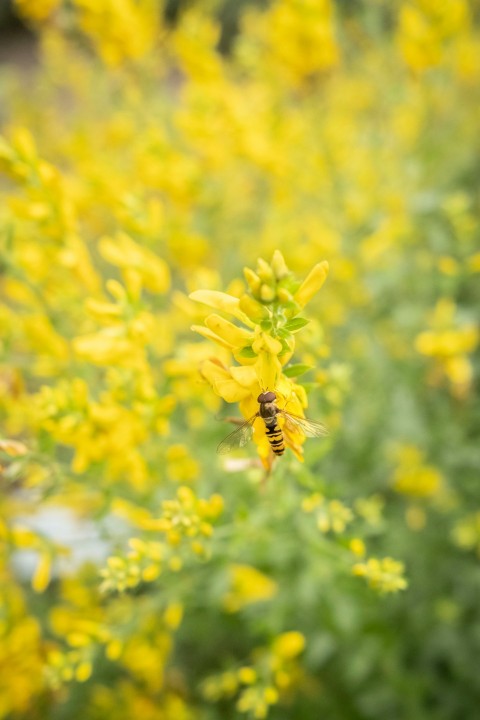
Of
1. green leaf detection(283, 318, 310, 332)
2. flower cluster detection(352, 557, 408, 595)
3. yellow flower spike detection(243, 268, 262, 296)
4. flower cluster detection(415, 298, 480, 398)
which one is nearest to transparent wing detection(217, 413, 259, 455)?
green leaf detection(283, 318, 310, 332)

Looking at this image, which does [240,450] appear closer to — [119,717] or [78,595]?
[78,595]

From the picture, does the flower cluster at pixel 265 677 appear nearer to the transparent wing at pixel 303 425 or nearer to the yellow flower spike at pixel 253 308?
the transparent wing at pixel 303 425

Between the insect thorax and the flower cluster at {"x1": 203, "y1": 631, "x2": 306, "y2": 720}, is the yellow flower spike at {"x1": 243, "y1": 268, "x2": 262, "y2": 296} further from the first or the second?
the flower cluster at {"x1": 203, "y1": 631, "x2": 306, "y2": 720}

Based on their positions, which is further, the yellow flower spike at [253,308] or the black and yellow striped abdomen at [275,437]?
the black and yellow striped abdomen at [275,437]

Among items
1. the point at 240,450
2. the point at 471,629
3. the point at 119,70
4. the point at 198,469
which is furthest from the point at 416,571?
the point at 119,70

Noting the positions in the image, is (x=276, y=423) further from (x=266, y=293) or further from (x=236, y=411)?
(x=236, y=411)

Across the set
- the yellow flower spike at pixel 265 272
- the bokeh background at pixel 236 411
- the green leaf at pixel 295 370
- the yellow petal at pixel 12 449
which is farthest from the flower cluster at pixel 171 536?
the yellow flower spike at pixel 265 272
